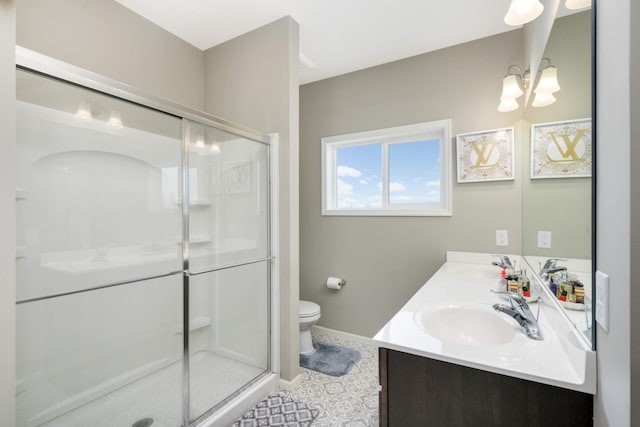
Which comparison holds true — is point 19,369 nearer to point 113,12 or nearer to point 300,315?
point 300,315

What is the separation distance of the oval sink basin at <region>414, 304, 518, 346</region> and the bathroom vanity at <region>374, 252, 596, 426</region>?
0.4 inches

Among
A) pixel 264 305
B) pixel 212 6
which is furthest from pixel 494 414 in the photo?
pixel 212 6

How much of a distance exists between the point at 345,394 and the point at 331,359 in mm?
455

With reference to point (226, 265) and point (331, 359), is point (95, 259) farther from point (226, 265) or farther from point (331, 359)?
point (331, 359)

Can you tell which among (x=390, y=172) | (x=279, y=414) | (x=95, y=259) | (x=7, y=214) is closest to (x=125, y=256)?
(x=95, y=259)

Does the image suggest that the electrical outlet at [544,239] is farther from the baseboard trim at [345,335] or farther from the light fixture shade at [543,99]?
the baseboard trim at [345,335]

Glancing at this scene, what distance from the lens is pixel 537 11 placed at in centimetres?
127

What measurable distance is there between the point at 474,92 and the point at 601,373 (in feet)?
6.63

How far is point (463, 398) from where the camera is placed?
928 millimetres

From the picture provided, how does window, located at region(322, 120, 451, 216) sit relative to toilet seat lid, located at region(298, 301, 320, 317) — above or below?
above

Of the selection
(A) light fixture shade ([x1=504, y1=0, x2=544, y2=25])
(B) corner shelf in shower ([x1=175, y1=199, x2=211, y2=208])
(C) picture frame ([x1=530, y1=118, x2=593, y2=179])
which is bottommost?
(B) corner shelf in shower ([x1=175, y1=199, x2=211, y2=208])

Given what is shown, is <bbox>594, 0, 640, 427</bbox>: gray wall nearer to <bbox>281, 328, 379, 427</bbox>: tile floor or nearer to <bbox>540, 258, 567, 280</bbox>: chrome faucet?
<bbox>540, 258, 567, 280</bbox>: chrome faucet

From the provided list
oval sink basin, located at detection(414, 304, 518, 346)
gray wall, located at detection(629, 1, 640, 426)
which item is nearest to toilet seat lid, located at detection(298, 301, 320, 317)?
oval sink basin, located at detection(414, 304, 518, 346)

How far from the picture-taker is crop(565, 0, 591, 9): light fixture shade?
2.74ft
